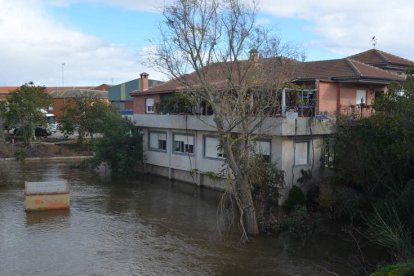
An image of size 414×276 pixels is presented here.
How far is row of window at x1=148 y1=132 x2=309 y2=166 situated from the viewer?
25.2 meters

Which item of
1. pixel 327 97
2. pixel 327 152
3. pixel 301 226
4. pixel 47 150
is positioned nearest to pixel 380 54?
pixel 327 97

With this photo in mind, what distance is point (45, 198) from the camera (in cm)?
2342

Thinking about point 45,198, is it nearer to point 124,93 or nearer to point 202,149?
point 202,149

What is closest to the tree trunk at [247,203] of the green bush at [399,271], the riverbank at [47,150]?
the green bush at [399,271]

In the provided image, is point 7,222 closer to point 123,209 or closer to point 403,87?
point 123,209

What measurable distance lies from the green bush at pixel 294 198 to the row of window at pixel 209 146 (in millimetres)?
2092

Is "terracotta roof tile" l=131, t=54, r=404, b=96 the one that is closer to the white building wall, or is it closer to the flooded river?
the white building wall

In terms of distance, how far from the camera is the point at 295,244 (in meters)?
18.5

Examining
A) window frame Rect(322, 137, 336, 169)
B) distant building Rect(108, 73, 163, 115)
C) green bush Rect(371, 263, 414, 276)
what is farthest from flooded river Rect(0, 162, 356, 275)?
distant building Rect(108, 73, 163, 115)

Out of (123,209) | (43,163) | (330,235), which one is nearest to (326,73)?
(330,235)

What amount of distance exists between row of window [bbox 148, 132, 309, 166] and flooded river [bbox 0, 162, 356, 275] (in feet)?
10.9

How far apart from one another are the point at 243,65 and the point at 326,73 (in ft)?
32.6

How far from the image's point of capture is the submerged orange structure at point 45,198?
76.1ft

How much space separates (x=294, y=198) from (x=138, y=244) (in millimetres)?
8233
